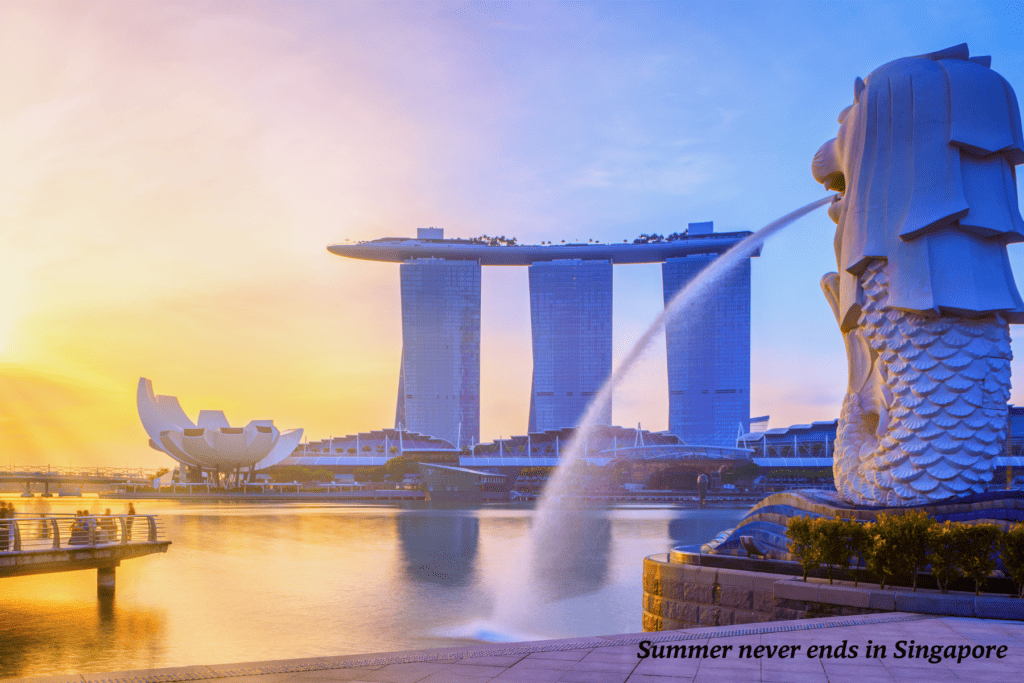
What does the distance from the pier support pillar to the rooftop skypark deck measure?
140291mm

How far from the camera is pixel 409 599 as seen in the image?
Answer: 21.2 meters

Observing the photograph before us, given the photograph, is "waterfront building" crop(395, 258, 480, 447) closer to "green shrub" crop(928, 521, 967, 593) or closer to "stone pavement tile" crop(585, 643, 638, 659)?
"green shrub" crop(928, 521, 967, 593)

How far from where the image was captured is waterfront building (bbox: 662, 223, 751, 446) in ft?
508

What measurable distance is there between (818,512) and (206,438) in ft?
335

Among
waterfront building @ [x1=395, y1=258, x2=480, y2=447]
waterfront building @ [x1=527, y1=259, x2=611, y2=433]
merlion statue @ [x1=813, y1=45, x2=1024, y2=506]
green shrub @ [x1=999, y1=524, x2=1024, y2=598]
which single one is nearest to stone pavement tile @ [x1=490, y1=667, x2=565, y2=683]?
green shrub @ [x1=999, y1=524, x2=1024, y2=598]

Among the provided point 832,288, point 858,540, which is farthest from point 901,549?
point 832,288

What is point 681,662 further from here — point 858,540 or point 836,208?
point 836,208

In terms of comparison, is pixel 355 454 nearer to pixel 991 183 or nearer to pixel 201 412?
pixel 201 412

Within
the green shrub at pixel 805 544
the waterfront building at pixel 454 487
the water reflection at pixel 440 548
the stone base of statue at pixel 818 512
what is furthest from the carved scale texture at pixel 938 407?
the waterfront building at pixel 454 487

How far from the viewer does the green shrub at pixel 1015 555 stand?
10242 millimetres

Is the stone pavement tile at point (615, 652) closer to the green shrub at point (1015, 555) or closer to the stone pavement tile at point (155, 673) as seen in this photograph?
the stone pavement tile at point (155, 673)

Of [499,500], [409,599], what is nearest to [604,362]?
[499,500]

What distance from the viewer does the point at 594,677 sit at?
713cm

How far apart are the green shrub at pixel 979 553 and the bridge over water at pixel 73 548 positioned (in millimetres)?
17175
